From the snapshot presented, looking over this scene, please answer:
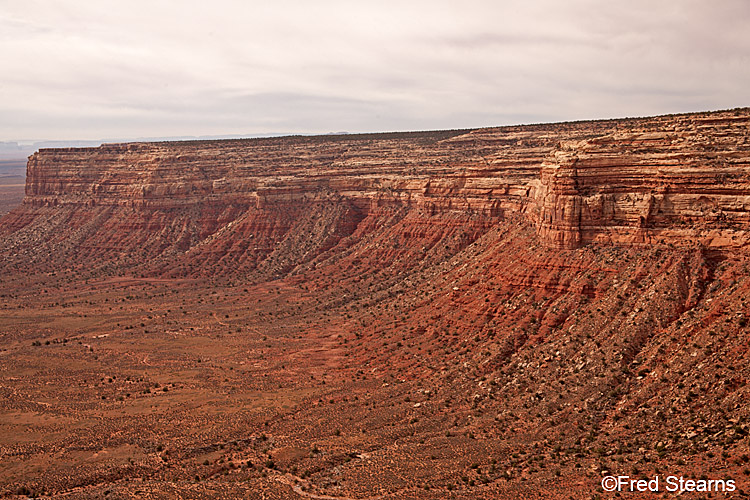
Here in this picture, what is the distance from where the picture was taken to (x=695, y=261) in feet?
126

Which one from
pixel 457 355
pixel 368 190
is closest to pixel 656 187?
pixel 457 355

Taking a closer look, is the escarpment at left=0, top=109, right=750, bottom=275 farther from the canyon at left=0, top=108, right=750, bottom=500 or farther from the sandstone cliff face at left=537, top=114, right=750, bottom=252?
the canyon at left=0, top=108, right=750, bottom=500

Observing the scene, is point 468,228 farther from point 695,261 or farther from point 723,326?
point 723,326

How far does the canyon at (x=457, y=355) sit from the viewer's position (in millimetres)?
30844

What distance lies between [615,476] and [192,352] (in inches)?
1600

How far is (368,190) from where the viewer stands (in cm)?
9481

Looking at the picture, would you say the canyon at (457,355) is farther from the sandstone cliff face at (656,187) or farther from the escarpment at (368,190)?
the escarpment at (368,190)

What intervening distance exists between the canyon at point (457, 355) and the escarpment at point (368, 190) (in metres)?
0.23

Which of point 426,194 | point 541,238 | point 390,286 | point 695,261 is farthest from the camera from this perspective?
point 426,194

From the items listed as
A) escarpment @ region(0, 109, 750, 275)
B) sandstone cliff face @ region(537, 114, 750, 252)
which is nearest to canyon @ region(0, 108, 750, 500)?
sandstone cliff face @ region(537, 114, 750, 252)

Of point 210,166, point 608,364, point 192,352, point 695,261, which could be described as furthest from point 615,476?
point 210,166

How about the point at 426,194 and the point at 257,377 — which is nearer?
the point at 257,377

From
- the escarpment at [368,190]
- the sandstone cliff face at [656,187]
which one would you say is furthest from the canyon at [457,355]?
the escarpment at [368,190]

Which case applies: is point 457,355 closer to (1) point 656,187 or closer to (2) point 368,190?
(1) point 656,187
